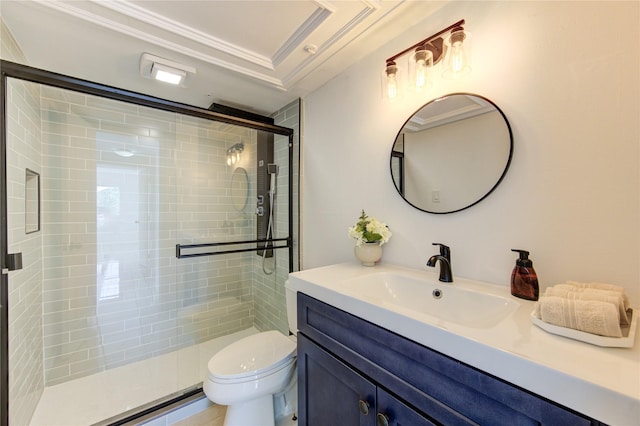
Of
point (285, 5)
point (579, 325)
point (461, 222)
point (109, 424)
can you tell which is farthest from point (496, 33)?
point (109, 424)

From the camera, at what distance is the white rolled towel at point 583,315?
1.81 ft

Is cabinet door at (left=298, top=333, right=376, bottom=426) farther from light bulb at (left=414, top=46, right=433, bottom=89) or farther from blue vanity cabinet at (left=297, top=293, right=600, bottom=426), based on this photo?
light bulb at (left=414, top=46, right=433, bottom=89)

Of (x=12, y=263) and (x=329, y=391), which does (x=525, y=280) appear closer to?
(x=329, y=391)

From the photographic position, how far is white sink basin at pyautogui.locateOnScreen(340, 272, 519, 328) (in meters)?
0.87

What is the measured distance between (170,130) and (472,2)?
2237 mm

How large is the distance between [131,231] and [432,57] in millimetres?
2459

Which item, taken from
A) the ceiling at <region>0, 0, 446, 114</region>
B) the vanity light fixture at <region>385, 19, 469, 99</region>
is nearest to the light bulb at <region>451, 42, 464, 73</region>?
the vanity light fixture at <region>385, 19, 469, 99</region>

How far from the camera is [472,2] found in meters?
1.08

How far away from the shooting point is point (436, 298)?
1.04 m

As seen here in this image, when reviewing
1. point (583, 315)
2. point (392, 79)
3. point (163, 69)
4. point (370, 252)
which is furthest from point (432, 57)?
point (163, 69)

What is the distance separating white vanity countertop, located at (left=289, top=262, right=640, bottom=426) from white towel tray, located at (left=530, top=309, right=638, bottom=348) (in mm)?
10

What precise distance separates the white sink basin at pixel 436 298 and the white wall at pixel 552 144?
0.15 metres

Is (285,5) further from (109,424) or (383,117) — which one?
(109,424)

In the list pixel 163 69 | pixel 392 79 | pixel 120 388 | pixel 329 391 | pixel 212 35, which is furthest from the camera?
pixel 120 388
